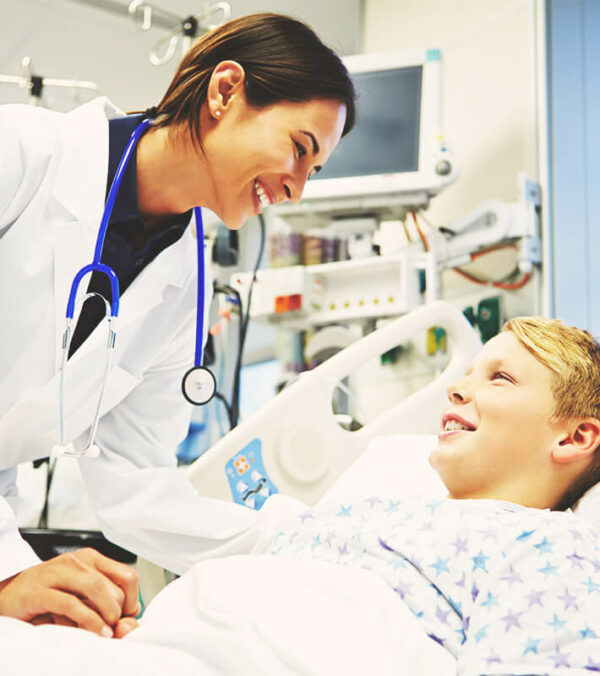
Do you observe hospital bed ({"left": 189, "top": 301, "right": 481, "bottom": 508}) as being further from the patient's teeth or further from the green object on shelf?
the green object on shelf

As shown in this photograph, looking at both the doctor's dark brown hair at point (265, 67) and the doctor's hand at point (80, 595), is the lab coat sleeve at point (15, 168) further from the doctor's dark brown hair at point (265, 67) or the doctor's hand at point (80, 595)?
the doctor's hand at point (80, 595)

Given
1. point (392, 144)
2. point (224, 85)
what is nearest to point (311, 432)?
point (224, 85)

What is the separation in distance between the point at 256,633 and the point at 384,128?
2220 mm

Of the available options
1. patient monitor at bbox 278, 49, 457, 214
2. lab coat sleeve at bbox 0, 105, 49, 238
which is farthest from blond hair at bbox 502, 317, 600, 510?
patient monitor at bbox 278, 49, 457, 214

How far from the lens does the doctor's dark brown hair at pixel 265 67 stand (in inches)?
51.4

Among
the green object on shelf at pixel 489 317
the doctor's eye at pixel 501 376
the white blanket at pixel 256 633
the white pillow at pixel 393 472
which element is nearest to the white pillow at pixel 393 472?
the white pillow at pixel 393 472

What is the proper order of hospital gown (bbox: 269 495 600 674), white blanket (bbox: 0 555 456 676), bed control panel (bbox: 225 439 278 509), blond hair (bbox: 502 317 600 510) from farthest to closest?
bed control panel (bbox: 225 439 278 509) → blond hair (bbox: 502 317 600 510) → hospital gown (bbox: 269 495 600 674) → white blanket (bbox: 0 555 456 676)

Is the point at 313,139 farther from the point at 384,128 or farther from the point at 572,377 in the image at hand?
the point at 384,128

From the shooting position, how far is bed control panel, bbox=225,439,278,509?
170 centimetres

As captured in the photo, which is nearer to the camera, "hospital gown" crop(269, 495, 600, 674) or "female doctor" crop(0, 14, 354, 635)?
"hospital gown" crop(269, 495, 600, 674)

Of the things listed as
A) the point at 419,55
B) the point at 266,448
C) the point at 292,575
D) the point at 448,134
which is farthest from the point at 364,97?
the point at 292,575

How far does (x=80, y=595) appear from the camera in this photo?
33.9 inches

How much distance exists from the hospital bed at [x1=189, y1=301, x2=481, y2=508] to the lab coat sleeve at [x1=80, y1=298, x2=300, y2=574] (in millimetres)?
167

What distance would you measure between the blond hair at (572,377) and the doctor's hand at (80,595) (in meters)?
0.75
